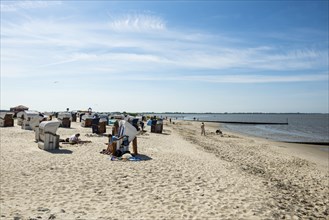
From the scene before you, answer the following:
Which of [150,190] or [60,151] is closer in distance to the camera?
[150,190]

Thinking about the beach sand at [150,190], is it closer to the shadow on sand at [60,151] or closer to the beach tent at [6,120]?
the shadow on sand at [60,151]

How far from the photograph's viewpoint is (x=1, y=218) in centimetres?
659

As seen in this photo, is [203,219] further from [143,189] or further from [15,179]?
[15,179]

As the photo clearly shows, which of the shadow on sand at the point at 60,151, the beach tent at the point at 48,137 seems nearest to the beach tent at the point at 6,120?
the beach tent at the point at 48,137

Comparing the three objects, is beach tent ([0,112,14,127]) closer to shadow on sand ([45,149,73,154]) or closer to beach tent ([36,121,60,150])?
beach tent ([36,121,60,150])

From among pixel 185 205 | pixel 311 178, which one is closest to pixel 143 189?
pixel 185 205

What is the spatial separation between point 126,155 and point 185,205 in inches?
287

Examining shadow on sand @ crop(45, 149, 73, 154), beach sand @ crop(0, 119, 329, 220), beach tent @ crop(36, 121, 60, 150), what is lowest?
beach sand @ crop(0, 119, 329, 220)

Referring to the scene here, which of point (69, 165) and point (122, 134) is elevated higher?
point (122, 134)

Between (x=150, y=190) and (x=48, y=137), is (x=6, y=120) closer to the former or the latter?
(x=48, y=137)

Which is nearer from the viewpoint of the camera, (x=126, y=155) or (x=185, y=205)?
(x=185, y=205)

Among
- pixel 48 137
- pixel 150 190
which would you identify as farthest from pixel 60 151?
pixel 150 190

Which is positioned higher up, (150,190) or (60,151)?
(60,151)

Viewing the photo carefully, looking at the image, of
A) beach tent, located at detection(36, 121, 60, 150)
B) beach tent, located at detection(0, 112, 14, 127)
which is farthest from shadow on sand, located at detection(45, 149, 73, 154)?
beach tent, located at detection(0, 112, 14, 127)
